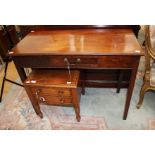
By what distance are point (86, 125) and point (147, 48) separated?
92 centimetres

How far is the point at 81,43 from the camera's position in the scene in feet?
3.82

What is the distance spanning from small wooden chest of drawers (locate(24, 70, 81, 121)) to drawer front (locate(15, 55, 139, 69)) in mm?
147

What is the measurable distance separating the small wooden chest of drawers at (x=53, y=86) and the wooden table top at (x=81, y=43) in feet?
0.87

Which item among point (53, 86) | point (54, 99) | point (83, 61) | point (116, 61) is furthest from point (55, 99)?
point (116, 61)

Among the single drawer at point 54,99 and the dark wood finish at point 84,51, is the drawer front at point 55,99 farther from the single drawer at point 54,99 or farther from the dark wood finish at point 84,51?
the dark wood finish at point 84,51

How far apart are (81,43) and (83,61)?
0.16 meters

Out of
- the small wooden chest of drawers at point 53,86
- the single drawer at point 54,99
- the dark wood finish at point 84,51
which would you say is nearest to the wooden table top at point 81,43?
the dark wood finish at point 84,51

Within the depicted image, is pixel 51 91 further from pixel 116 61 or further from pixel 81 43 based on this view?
pixel 116 61

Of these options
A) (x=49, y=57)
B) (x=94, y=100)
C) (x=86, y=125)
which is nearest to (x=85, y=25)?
(x=49, y=57)

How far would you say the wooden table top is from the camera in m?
1.05

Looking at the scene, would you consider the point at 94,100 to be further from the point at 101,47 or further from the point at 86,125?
the point at 101,47

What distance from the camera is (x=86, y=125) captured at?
1477mm

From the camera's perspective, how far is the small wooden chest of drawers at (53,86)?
3.99 feet
